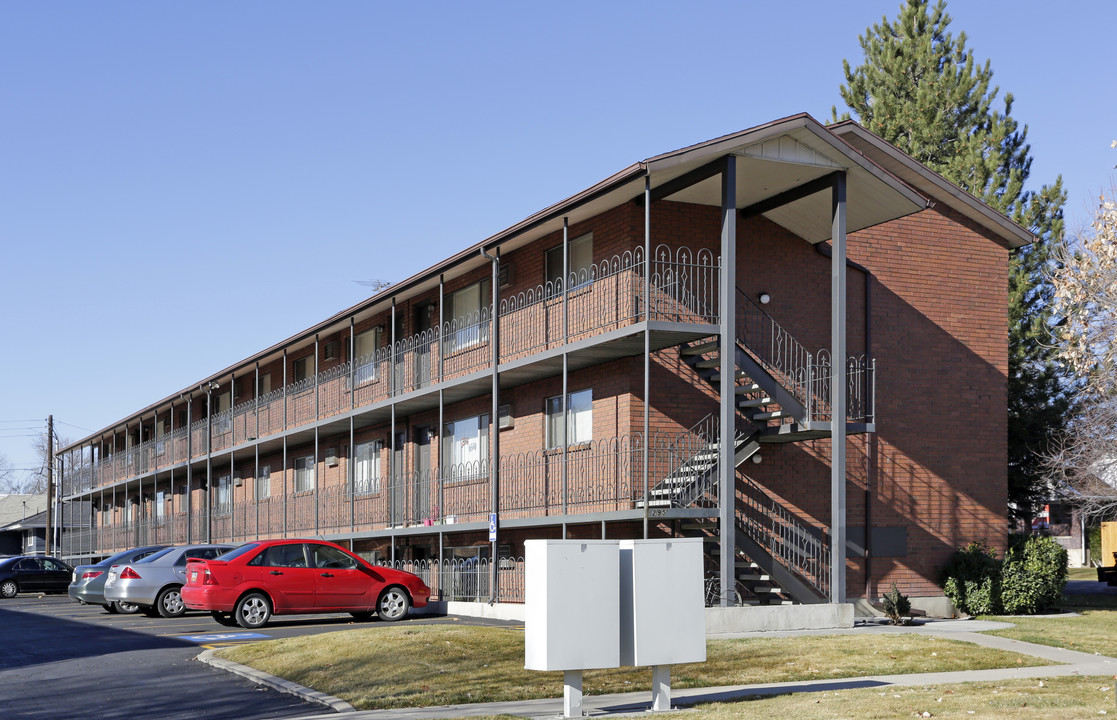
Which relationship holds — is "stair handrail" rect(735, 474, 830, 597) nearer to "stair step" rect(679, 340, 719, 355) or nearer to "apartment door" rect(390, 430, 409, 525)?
"stair step" rect(679, 340, 719, 355)

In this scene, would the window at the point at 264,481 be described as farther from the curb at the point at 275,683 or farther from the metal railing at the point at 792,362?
the curb at the point at 275,683

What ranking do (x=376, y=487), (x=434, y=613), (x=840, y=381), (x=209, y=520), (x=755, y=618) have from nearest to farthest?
(x=755, y=618) < (x=840, y=381) < (x=434, y=613) < (x=376, y=487) < (x=209, y=520)

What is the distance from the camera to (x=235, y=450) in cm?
3853

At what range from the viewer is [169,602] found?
2538 centimetres

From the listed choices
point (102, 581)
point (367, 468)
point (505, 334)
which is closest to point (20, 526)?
point (367, 468)

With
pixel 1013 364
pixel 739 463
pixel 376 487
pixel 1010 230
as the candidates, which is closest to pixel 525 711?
pixel 739 463

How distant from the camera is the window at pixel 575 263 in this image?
2333 cm

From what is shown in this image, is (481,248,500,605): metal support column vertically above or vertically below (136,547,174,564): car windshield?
above

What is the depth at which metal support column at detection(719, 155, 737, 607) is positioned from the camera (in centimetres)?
1901

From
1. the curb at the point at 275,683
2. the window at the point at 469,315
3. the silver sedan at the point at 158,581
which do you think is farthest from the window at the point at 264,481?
the curb at the point at 275,683

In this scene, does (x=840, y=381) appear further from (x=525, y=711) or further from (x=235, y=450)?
(x=235, y=450)

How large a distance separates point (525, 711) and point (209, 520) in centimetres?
3024

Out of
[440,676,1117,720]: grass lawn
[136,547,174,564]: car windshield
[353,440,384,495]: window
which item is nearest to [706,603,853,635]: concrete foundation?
[440,676,1117,720]: grass lawn

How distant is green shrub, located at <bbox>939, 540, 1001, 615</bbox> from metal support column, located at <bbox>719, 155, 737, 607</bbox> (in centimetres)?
613
